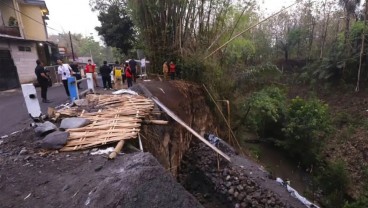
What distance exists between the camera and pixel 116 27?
19.0 metres

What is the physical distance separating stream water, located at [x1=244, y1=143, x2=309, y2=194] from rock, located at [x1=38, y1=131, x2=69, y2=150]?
31.8 ft

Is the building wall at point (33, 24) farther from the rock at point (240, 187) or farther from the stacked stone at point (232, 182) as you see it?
the rock at point (240, 187)

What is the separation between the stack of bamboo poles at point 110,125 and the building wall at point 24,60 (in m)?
13.3

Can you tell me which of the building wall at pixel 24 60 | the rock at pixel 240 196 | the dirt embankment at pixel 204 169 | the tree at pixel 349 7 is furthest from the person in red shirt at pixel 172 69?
the tree at pixel 349 7

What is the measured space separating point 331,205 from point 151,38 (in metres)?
8.93

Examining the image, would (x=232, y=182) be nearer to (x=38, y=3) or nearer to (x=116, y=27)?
(x=116, y=27)

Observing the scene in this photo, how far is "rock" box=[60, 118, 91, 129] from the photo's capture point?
430cm

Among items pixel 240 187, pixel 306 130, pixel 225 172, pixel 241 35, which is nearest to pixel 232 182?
pixel 240 187

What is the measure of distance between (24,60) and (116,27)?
638cm

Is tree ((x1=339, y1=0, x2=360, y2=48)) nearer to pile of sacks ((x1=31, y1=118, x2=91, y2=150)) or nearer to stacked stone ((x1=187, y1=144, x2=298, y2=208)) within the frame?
stacked stone ((x1=187, y1=144, x2=298, y2=208))

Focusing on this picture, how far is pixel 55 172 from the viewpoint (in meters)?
3.30

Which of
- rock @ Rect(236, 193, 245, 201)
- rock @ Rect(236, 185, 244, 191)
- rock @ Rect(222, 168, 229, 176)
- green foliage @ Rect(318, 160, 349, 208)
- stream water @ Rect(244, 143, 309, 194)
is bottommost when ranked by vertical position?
stream water @ Rect(244, 143, 309, 194)

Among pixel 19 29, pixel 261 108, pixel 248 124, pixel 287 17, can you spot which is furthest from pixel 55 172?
pixel 287 17

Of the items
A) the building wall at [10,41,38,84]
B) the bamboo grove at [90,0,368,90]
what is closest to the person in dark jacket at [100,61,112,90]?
the bamboo grove at [90,0,368,90]
